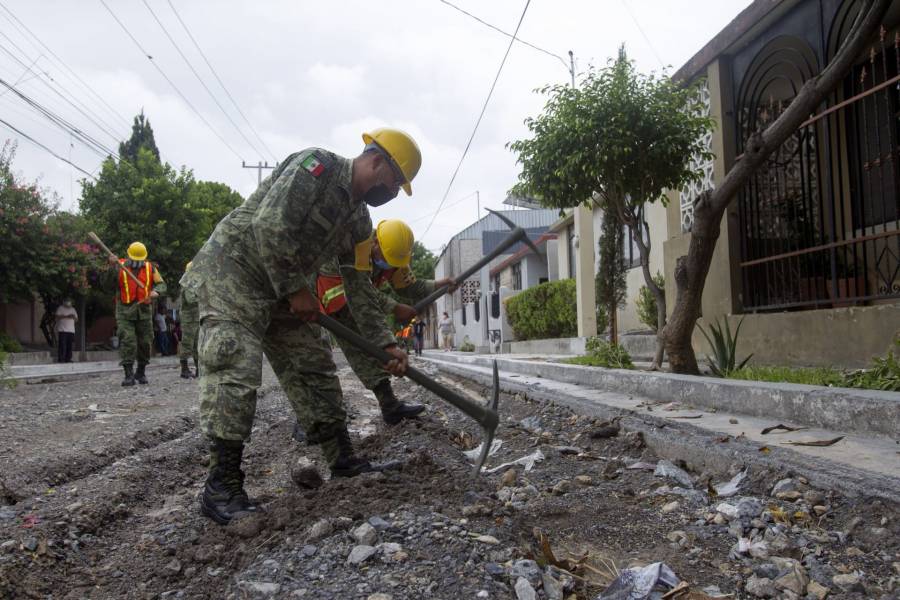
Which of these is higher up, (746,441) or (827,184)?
(827,184)

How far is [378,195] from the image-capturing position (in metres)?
3.05

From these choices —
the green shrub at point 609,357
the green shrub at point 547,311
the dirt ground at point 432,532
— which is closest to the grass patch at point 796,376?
the dirt ground at point 432,532

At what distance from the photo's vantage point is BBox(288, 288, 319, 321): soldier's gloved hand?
9.11ft

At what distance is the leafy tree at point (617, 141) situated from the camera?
637cm

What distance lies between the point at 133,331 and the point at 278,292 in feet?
22.0

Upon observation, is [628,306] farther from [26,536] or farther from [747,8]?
[26,536]

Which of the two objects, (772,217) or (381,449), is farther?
(772,217)

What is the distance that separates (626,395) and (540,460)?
203 centimetres

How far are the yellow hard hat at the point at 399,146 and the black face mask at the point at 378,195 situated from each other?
0.35ft

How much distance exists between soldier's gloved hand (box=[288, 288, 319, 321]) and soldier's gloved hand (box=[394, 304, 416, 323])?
1.63 metres

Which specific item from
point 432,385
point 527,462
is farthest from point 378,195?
point 527,462

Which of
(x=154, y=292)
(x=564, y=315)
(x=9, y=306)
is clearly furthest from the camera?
(x=9, y=306)

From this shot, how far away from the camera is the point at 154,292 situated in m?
8.72

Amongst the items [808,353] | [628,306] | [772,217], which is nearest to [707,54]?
[772,217]
